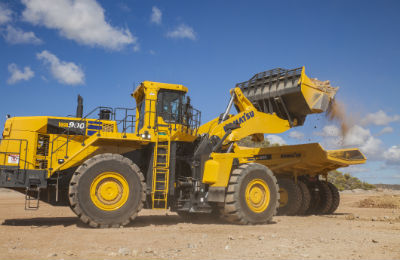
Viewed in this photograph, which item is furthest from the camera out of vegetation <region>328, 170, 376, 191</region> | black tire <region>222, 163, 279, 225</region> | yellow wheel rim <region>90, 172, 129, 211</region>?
vegetation <region>328, 170, 376, 191</region>

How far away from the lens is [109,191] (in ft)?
30.1

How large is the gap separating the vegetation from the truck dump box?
26297 millimetres

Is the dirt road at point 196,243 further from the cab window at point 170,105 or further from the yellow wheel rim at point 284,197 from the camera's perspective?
the yellow wheel rim at point 284,197

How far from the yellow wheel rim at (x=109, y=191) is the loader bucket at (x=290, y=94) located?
5426mm

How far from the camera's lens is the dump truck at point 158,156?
9.16 meters

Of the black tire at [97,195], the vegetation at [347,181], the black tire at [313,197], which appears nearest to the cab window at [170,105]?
the black tire at [97,195]

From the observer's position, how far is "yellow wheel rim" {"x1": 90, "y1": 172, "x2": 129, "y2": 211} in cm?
897

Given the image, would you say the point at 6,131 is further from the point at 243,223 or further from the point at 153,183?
the point at 243,223

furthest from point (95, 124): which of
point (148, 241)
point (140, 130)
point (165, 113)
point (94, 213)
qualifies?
point (148, 241)

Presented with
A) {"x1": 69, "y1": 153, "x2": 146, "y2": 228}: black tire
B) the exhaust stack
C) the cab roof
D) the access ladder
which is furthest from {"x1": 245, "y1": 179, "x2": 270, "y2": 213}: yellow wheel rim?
the exhaust stack

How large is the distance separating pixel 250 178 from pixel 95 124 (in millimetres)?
4447

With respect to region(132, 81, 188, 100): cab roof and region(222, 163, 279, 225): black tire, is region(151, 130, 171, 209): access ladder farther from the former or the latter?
region(222, 163, 279, 225): black tire

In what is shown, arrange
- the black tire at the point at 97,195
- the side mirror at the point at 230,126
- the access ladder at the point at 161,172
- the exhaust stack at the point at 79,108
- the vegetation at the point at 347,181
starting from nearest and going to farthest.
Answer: the black tire at the point at 97,195 < the access ladder at the point at 161,172 < the exhaust stack at the point at 79,108 < the side mirror at the point at 230,126 < the vegetation at the point at 347,181

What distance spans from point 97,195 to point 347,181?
36.4m
